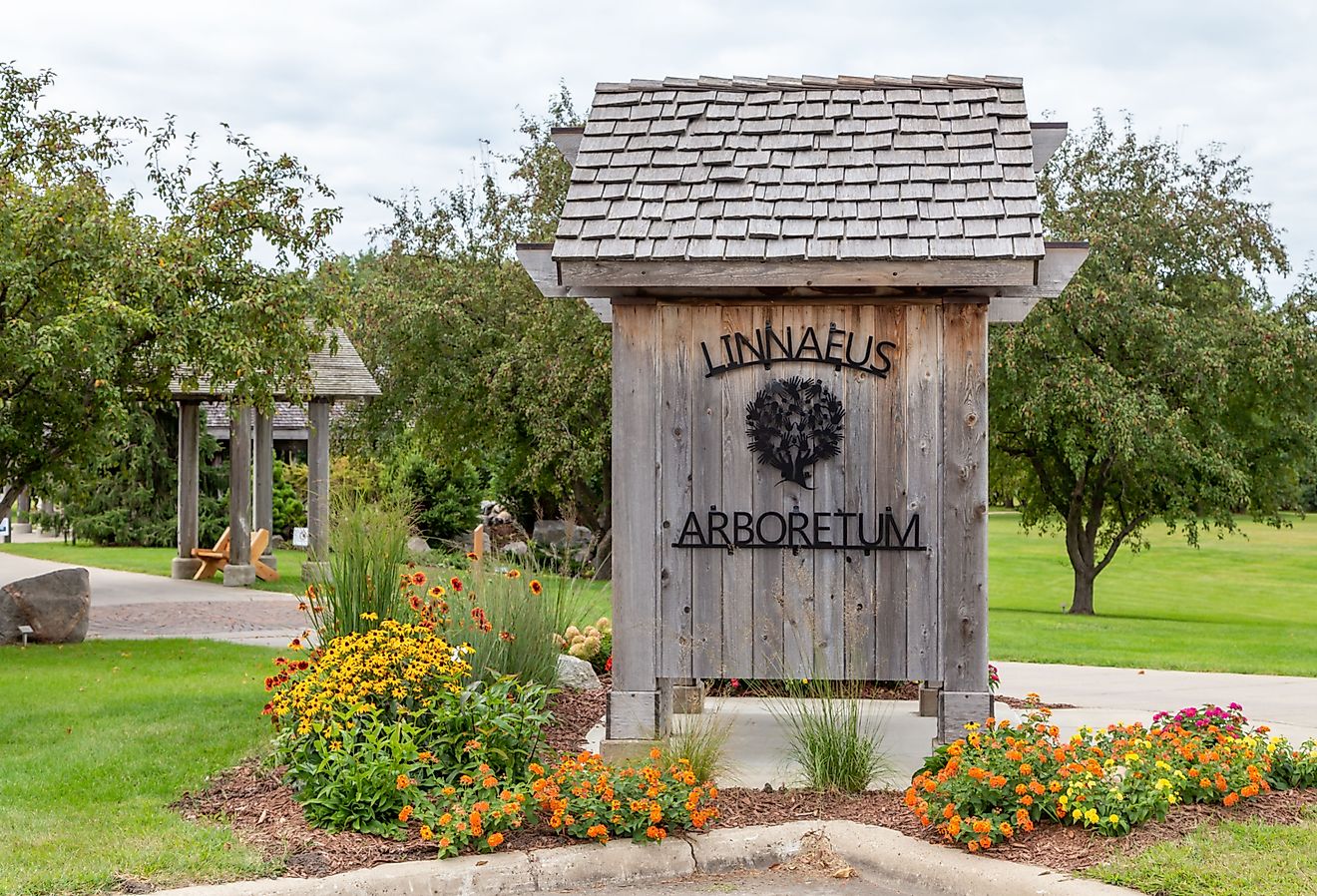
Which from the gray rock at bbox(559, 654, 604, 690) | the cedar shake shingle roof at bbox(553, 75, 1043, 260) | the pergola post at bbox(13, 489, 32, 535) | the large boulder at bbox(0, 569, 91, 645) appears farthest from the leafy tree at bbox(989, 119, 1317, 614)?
the pergola post at bbox(13, 489, 32, 535)

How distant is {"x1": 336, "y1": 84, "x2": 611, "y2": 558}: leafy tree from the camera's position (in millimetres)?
21469

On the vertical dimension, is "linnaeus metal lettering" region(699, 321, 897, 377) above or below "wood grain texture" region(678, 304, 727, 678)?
above

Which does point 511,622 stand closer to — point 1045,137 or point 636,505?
point 636,505

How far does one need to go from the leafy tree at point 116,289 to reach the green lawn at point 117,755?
220cm

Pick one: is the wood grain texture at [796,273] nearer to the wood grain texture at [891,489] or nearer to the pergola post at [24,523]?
the wood grain texture at [891,489]

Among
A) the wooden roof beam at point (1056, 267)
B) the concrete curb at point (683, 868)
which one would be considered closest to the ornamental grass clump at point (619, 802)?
the concrete curb at point (683, 868)

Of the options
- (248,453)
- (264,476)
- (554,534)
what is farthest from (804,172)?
(554,534)

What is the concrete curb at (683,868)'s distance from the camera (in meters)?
5.00

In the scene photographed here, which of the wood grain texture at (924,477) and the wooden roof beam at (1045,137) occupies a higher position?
the wooden roof beam at (1045,137)

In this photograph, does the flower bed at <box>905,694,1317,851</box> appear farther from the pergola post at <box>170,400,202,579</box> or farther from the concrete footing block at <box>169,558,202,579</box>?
the pergola post at <box>170,400,202,579</box>

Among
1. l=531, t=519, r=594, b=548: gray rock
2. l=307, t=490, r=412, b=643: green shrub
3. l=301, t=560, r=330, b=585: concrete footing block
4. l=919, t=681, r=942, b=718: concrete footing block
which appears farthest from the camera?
l=531, t=519, r=594, b=548: gray rock

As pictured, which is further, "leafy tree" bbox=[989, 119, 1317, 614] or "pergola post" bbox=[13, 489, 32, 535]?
"pergola post" bbox=[13, 489, 32, 535]

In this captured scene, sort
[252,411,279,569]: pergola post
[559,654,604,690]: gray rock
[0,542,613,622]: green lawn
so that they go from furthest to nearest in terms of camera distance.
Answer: [252,411,279,569]: pergola post → [0,542,613,622]: green lawn → [559,654,604,690]: gray rock

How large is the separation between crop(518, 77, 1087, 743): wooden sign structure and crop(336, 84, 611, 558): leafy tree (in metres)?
13.9
